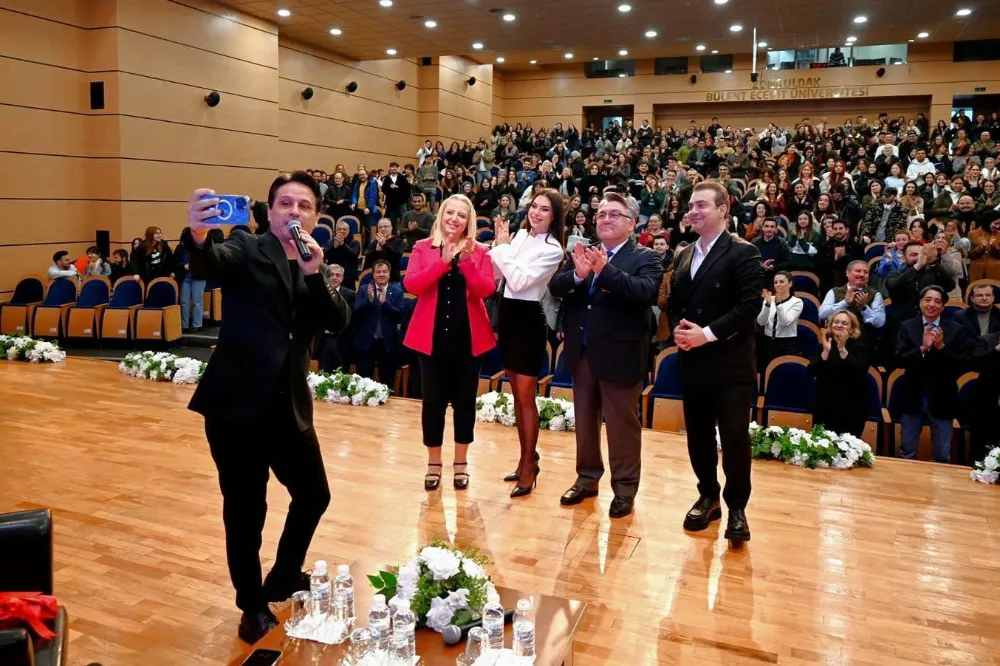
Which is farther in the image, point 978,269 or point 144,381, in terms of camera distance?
point 978,269

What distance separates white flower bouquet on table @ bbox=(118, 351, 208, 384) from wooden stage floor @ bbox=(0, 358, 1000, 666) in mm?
1251

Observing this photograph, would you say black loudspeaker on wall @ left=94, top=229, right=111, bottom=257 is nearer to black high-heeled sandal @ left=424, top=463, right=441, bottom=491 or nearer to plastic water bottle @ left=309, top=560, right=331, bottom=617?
black high-heeled sandal @ left=424, top=463, right=441, bottom=491

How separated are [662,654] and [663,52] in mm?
17057

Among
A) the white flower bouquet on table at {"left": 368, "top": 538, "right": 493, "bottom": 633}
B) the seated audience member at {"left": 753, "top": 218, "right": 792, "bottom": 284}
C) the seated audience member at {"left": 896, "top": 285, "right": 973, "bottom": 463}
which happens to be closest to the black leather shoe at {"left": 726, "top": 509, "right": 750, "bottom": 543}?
the white flower bouquet on table at {"left": 368, "top": 538, "right": 493, "bottom": 633}

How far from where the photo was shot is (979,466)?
3828mm

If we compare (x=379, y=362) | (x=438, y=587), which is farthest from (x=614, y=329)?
(x=379, y=362)

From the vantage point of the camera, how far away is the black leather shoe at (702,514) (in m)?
3.16

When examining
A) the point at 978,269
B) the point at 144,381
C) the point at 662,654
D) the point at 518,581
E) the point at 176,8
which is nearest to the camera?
the point at 662,654

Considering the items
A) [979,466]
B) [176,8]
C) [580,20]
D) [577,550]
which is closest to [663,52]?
[580,20]

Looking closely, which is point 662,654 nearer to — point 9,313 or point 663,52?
point 9,313

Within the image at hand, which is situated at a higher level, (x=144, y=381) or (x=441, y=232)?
(x=441, y=232)

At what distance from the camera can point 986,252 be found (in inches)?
272

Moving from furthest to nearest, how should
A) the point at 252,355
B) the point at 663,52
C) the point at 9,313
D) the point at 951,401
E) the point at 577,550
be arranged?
1. the point at 663,52
2. the point at 9,313
3. the point at 951,401
4. the point at 577,550
5. the point at 252,355

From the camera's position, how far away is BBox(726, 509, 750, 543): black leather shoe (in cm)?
298
